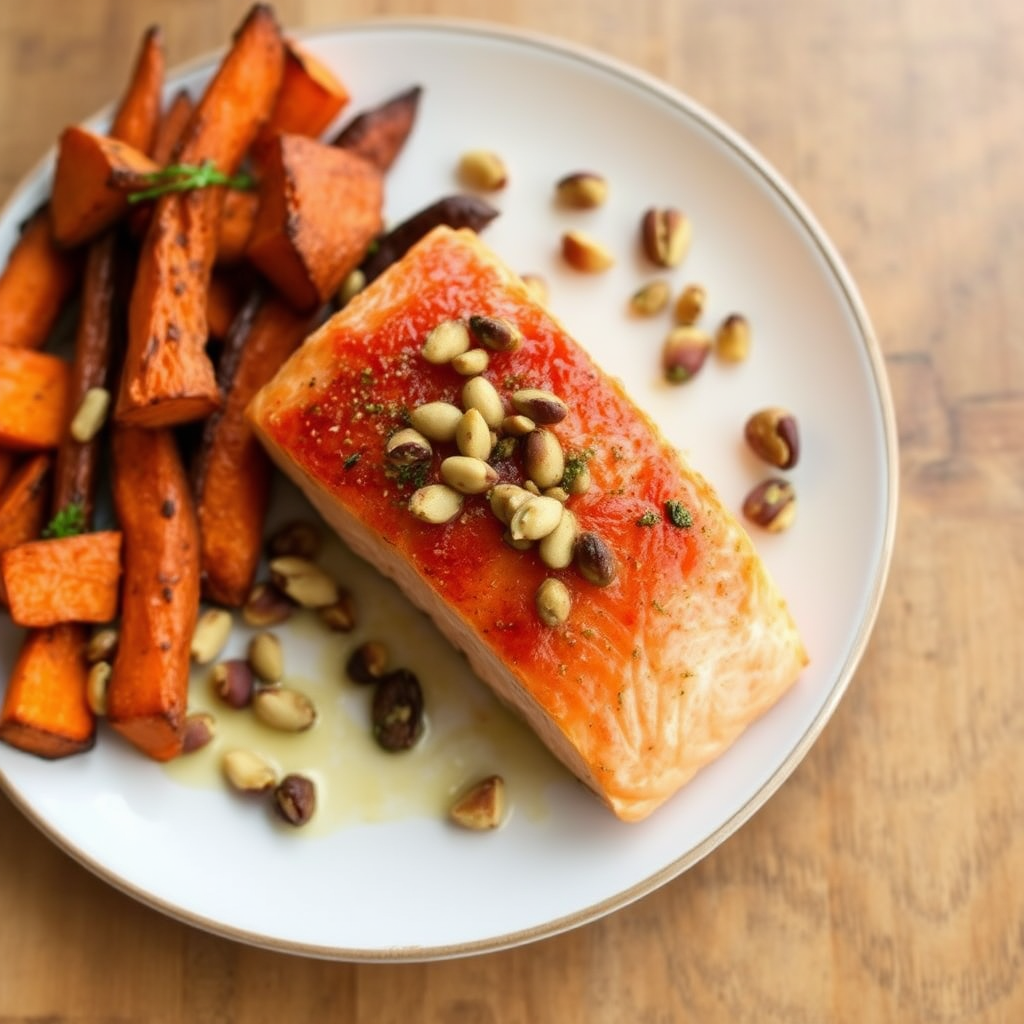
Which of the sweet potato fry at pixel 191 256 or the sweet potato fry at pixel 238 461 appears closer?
the sweet potato fry at pixel 191 256

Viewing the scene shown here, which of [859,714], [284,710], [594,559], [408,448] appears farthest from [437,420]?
[859,714]

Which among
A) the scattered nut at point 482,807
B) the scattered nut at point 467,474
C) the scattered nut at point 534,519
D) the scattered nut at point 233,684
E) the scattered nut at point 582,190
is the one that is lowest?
the scattered nut at point 482,807

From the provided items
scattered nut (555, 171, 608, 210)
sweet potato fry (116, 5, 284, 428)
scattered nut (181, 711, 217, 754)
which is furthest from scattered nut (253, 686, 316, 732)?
scattered nut (555, 171, 608, 210)

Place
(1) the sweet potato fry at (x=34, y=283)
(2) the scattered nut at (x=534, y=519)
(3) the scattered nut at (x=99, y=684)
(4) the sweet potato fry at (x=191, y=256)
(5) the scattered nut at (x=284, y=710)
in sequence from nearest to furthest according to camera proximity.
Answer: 1. (2) the scattered nut at (x=534, y=519)
2. (4) the sweet potato fry at (x=191, y=256)
3. (3) the scattered nut at (x=99, y=684)
4. (5) the scattered nut at (x=284, y=710)
5. (1) the sweet potato fry at (x=34, y=283)

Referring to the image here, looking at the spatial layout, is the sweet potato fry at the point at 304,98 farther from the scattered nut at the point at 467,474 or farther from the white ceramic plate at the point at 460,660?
the scattered nut at the point at 467,474

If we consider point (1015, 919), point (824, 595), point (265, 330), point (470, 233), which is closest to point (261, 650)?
point (265, 330)

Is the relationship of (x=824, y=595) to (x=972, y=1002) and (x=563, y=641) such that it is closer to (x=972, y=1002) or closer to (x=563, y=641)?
(x=563, y=641)

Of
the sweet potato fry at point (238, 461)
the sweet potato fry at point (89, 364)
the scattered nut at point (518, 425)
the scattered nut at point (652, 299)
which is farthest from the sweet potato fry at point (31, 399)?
the scattered nut at point (652, 299)

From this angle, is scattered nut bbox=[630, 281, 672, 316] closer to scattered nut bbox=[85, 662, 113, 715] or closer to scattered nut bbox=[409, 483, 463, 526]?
scattered nut bbox=[409, 483, 463, 526]
